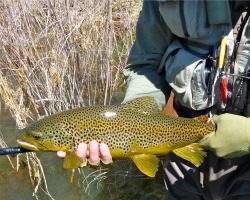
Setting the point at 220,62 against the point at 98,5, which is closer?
the point at 220,62

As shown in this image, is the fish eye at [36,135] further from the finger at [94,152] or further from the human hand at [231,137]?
the human hand at [231,137]

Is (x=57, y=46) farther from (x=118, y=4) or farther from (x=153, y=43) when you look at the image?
(x=153, y=43)

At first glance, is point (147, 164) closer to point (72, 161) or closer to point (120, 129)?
point (120, 129)

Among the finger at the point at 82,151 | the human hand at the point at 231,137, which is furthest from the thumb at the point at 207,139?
the finger at the point at 82,151

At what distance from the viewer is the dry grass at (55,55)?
3848 millimetres

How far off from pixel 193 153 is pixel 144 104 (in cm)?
34

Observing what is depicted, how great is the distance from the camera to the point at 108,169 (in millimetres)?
3924

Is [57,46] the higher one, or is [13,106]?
[57,46]

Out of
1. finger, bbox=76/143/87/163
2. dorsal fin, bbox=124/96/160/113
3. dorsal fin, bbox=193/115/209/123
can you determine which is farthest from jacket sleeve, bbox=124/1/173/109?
finger, bbox=76/143/87/163

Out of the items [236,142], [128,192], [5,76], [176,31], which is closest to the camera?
[236,142]

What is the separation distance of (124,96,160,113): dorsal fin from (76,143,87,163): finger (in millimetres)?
296

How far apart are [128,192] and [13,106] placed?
126cm

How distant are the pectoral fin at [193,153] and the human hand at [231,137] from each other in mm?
76

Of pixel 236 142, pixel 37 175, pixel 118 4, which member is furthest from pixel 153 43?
pixel 118 4
